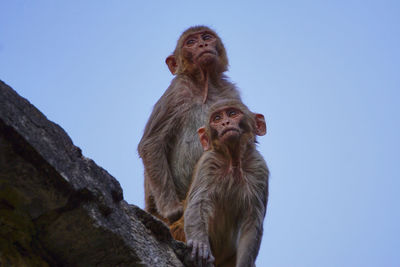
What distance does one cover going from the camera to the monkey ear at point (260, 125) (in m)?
7.84

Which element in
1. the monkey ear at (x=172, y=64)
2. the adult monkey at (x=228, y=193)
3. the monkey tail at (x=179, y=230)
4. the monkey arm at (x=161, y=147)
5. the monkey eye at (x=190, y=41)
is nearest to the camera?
the adult monkey at (x=228, y=193)

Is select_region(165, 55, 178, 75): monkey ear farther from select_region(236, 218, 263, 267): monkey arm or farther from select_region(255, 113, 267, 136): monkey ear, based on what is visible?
select_region(236, 218, 263, 267): monkey arm

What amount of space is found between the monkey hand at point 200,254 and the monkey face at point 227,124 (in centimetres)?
148

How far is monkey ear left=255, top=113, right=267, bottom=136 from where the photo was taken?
25.7 feet

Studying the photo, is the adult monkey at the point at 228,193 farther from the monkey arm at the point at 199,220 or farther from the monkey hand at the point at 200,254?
the monkey hand at the point at 200,254

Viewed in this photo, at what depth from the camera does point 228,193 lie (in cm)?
691

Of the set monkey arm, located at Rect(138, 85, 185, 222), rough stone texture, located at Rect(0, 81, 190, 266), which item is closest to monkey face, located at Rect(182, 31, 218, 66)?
monkey arm, located at Rect(138, 85, 185, 222)

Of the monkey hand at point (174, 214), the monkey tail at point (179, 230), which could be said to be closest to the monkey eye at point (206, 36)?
the monkey hand at point (174, 214)

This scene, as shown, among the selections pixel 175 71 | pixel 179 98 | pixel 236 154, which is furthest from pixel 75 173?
pixel 175 71

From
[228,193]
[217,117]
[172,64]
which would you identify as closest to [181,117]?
[172,64]

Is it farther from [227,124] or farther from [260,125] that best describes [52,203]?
[260,125]

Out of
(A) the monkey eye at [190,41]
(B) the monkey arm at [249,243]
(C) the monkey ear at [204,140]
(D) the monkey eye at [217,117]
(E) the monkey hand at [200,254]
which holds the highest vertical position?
(A) the monkey eye at [190,41]

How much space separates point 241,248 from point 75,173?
8.11 ft

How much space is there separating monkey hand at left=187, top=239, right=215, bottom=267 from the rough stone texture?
807mm
